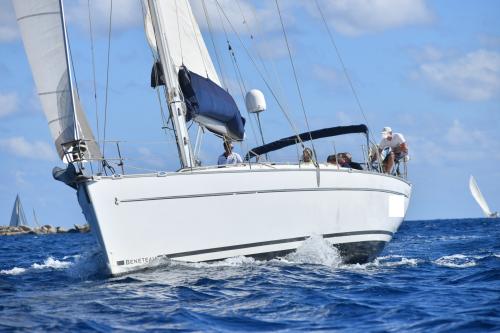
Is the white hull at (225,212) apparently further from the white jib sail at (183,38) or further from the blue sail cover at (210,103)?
the white jib sail at (183,38)

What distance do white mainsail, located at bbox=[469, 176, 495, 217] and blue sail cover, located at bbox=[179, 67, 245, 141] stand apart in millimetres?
74957

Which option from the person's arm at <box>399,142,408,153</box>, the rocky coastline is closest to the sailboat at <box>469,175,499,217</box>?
the rocky coastline

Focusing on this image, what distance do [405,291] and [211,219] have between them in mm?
→ 3473

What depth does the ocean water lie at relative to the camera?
9.10 metres

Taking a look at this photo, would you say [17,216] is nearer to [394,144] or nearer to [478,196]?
[478,196]

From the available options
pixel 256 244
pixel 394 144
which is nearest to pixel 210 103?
pixel 256 244

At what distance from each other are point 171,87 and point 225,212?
2878 millimetres

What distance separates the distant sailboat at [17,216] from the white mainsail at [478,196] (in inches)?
1869

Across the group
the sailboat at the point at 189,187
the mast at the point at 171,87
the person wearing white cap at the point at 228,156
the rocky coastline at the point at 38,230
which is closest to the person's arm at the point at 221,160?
the person wearing white cap at the point at 228,156

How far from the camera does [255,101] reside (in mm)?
Result: 18391

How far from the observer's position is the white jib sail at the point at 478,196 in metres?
89.6

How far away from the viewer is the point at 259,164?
48.8 feet

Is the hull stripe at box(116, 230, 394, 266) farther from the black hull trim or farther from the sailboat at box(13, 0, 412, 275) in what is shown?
the black hull trim

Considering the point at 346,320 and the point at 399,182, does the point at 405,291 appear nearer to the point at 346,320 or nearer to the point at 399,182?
the point at 346,320
